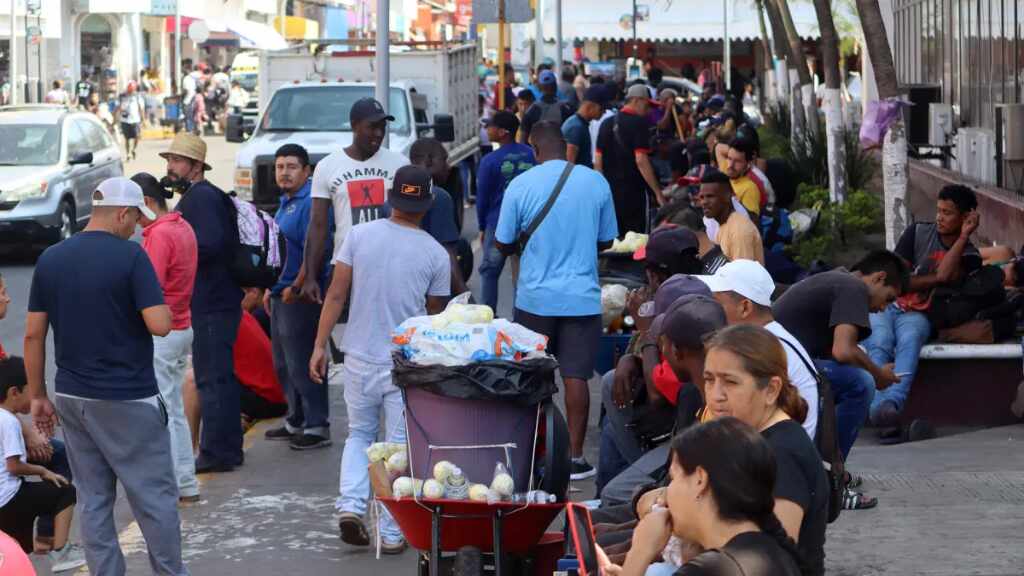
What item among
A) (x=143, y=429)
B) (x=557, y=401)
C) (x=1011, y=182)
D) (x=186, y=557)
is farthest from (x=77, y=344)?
(x=1011, y=182)

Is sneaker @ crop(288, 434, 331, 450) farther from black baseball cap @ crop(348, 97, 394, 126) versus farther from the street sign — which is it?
the street sign

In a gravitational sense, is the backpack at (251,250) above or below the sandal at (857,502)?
above

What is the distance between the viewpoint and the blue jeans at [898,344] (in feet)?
32.6

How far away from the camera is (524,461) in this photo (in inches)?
259

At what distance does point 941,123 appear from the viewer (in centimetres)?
1938

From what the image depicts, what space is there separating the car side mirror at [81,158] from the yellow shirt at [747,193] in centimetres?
1053

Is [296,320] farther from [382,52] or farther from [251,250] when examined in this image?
[382,52]

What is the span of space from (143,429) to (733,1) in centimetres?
5127

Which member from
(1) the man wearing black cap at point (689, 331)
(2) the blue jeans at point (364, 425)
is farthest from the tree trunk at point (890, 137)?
(1) the man wearing black cap at point (689, 331)

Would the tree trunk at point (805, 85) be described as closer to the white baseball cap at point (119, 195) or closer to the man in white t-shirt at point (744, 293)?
the white baseball cap at point (119, 195)

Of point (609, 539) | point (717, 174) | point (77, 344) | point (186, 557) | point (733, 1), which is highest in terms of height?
point (733, 1)

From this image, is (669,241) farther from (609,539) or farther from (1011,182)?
(1011,182)

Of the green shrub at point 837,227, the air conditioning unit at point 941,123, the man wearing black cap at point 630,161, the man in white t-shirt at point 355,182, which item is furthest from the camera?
the air conditioning unit at point 941,123

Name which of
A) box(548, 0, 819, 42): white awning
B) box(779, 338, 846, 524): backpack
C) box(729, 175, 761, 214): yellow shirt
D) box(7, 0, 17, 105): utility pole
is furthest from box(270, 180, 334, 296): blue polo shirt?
box(548, 0, 819, 42): white awning
